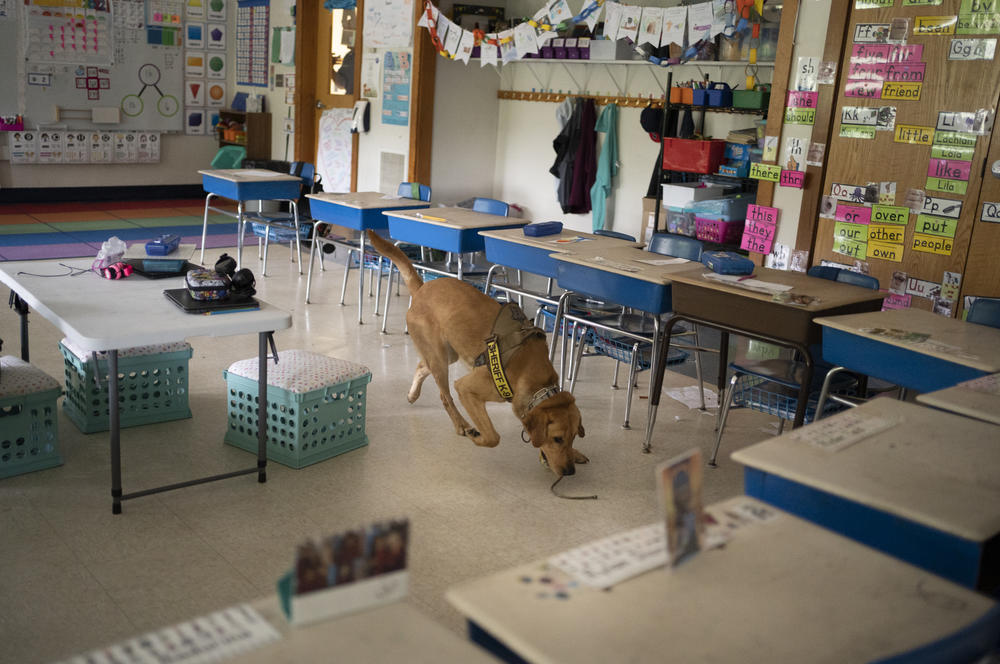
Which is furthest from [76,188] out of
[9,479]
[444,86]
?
[9,479]

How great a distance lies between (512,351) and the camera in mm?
3672

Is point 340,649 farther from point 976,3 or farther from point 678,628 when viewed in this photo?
point 976,3

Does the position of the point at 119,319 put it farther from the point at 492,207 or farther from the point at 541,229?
the point at 492,207

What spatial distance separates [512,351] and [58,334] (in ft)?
10.4

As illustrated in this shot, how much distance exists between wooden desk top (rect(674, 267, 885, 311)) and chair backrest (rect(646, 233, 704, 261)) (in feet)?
1.73

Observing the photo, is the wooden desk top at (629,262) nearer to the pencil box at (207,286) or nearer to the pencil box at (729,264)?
the pencil box at (729,264)

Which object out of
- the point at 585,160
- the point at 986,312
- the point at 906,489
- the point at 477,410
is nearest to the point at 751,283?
the point at 986,312

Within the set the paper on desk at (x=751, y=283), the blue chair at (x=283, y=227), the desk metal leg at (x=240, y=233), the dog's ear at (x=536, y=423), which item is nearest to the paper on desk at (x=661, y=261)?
the paper on desk at (x=751, y=283)

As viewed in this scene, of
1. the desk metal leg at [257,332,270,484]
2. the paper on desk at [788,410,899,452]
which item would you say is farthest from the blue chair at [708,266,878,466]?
the desk metal leg at [257,332,270,484]

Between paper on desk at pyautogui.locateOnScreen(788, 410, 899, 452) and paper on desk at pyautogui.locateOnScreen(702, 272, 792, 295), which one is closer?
paper on desk at pyautogui.locateOnScreen(788, 410, 899, 452)

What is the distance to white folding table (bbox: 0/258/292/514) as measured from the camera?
300cm

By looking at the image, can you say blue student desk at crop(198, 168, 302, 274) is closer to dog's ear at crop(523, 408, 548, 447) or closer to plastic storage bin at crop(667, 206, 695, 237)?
plastic storage bin at crop(667, 206, 695, 237)

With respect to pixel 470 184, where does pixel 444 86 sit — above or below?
above

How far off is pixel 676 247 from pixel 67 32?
8.26m
